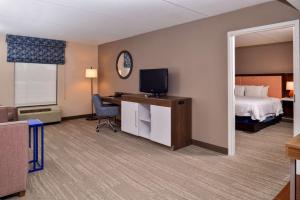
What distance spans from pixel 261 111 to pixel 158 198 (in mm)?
3845

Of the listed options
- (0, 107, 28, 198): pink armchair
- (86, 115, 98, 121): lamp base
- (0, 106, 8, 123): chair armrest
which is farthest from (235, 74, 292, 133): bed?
(0, 106, 8, 123): chair armrest

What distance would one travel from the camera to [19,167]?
2.07 metres

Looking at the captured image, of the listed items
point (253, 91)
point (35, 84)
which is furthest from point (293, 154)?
point (35, 84)

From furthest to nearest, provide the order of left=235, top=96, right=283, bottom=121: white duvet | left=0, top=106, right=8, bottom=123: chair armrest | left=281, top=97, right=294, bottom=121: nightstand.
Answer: left=281, top=97, right=294, bottom=121: nightstand, left=235, top=96, right=283, bottom=121: white duvet, left=0, top=106, right=8, bottom=123: chair armrest

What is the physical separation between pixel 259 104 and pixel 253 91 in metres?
1.70

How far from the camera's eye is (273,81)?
6336mm

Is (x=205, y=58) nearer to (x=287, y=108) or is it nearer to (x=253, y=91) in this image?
(x=253, y=91)

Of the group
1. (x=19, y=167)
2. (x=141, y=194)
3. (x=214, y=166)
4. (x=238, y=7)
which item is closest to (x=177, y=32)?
(x=238, y=7)

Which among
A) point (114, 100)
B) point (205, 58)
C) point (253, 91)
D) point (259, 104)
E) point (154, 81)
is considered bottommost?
point (259, 104)

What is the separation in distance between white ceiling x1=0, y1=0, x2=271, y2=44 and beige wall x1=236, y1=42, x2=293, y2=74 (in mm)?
4117

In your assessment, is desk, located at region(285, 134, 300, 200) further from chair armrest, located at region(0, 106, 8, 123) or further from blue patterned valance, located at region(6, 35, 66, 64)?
blue patterned valance, located at region(6, 35, 66, 64)

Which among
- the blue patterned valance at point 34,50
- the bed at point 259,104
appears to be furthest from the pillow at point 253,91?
the blue patterned valance at point 34,50

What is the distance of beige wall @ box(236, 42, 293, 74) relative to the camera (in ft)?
20.1

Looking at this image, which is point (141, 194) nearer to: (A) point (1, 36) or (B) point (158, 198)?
(B) point (158, 198)
